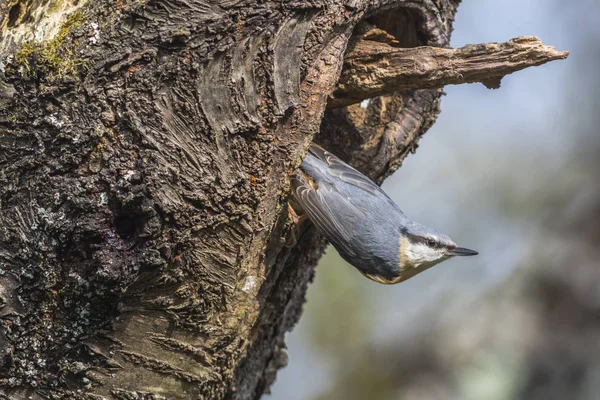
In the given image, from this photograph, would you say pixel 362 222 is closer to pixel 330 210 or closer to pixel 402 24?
pixel 330 210

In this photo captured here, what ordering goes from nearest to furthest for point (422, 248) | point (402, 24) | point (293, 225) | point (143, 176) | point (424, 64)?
point (143, 176) → point (424, 64) → point (293, 225) → point (402, 24) → point (422, 248)

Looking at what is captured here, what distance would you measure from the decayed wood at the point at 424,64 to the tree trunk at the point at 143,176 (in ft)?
0.87

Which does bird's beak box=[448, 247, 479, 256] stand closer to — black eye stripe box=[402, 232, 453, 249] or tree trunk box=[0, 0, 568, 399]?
black eye stripe box=[402, 232, 453, 249]

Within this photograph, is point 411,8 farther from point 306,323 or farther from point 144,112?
point 306,323

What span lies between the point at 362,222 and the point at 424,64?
0.75m

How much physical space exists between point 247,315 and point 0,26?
48.5 inches

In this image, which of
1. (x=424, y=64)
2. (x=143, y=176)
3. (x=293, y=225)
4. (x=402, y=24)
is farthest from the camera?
(x=402, y=24)

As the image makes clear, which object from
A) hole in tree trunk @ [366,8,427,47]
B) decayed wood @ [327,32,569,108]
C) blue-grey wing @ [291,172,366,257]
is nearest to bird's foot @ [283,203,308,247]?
blue-grey wing @ [291,172,366,257]

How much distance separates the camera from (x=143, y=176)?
1810 mm

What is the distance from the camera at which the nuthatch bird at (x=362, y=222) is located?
101 inches

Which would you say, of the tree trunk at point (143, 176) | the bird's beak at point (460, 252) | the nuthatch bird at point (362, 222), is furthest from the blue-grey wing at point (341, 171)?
the bird's beak at point (460, 252)

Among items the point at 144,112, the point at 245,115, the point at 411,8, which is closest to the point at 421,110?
the point at 411,8

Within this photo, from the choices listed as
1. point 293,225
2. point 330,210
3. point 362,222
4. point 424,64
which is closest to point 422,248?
point 362,222

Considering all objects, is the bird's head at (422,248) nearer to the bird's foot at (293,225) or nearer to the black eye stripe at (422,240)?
the black eye stripe at (422,240)
